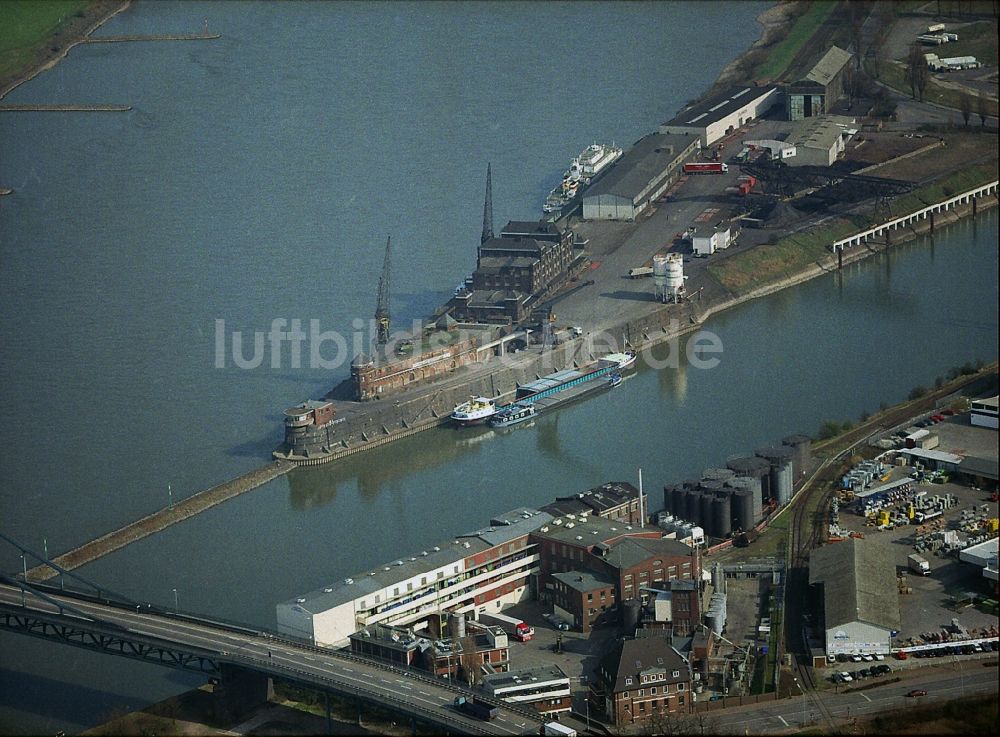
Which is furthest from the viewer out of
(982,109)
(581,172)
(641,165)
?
(581,172)

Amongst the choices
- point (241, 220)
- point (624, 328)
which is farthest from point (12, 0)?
point (624, 328)

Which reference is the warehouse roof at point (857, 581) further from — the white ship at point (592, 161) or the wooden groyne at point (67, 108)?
the wooden groyne at point (67, 108)

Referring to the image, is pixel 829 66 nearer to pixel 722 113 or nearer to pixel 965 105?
pixel 722 113

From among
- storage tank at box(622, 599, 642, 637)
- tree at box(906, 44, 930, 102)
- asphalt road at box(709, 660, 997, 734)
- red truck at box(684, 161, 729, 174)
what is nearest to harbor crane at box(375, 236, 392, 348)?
storage tank at box(622, 599, 642, 637)

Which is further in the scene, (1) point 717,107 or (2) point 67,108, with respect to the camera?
(1) point 717,107

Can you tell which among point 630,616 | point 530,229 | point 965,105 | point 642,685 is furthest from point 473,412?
point 965,105

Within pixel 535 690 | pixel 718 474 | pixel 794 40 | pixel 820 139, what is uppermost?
pixel 794 40

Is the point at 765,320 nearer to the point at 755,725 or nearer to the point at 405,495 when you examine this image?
the point at 405,495

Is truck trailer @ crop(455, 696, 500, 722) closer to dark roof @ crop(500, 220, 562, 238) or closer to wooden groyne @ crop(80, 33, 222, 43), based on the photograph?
dark roof @ crop(500, 220, 562, 238)
